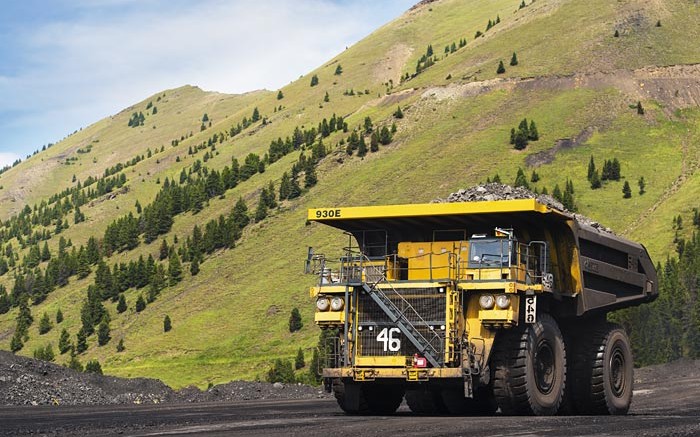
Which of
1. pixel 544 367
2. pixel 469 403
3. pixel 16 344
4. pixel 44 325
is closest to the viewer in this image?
pixel 544 367

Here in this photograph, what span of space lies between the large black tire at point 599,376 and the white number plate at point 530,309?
3236 mm

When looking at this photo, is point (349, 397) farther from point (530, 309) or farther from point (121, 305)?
point (121, 305)

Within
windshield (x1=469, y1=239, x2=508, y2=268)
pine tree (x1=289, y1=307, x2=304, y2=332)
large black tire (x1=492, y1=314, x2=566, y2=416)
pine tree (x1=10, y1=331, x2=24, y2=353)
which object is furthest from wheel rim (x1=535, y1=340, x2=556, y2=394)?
pine tree (x1=10, y1=331, x2=24, y2=353)

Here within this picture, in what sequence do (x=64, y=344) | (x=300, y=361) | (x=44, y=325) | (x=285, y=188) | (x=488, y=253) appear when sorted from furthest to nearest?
(x=285, y=188) → (x=44, y=325) → (x=64, y=344) → (x=300, y=361) → (x=488, y=253)

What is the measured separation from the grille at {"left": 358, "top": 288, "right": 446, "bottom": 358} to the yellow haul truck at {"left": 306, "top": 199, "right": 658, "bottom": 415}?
26 mm

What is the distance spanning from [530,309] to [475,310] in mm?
1149

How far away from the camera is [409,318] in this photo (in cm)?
2312

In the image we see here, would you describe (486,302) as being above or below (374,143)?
below

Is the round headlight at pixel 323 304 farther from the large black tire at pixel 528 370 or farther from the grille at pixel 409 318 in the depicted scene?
the large black tire at pixel 528 370

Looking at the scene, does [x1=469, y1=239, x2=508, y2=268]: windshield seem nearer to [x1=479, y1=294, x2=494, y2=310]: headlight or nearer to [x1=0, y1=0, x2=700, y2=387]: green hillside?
[x1=479, y1=294, x2=494, y2=310]: headlight

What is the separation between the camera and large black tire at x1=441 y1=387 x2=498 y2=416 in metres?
25.9

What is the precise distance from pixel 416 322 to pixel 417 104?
5571 inches

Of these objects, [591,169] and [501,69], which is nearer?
[591,169]

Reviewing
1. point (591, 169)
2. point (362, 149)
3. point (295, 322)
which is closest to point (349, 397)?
point (295, 322)
